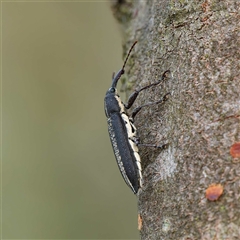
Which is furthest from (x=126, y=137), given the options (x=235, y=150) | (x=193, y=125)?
(x=235, y=150)

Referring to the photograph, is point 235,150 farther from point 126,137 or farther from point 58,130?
point 58,130

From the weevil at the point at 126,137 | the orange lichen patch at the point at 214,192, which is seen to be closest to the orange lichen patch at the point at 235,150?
the orange lichen patch at the point at 214,192

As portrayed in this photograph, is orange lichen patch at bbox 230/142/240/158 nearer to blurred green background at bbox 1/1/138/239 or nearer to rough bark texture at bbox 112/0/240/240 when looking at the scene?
rough bark texture at bbox 112/0/240/240

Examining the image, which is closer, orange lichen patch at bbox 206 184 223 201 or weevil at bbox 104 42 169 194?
orange lichen patch at bbox 206 184 223 201

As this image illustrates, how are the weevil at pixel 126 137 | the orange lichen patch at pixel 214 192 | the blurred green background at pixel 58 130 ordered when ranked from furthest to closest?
the blurred green background at pixel 58 130, the weevil at pixel 126 137, the orange lichen patch at pixel 214 192

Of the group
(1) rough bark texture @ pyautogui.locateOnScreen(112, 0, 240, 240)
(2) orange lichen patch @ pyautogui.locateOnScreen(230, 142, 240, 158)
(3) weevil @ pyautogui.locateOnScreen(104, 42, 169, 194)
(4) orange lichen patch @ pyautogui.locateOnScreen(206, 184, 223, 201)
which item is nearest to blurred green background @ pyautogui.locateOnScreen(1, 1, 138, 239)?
(3) weevil @ pyautogui.locateOnScreen(104, 42, 169, 194)

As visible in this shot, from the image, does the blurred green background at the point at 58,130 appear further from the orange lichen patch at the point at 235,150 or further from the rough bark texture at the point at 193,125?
the orange lichen patch at the point at 235,150
